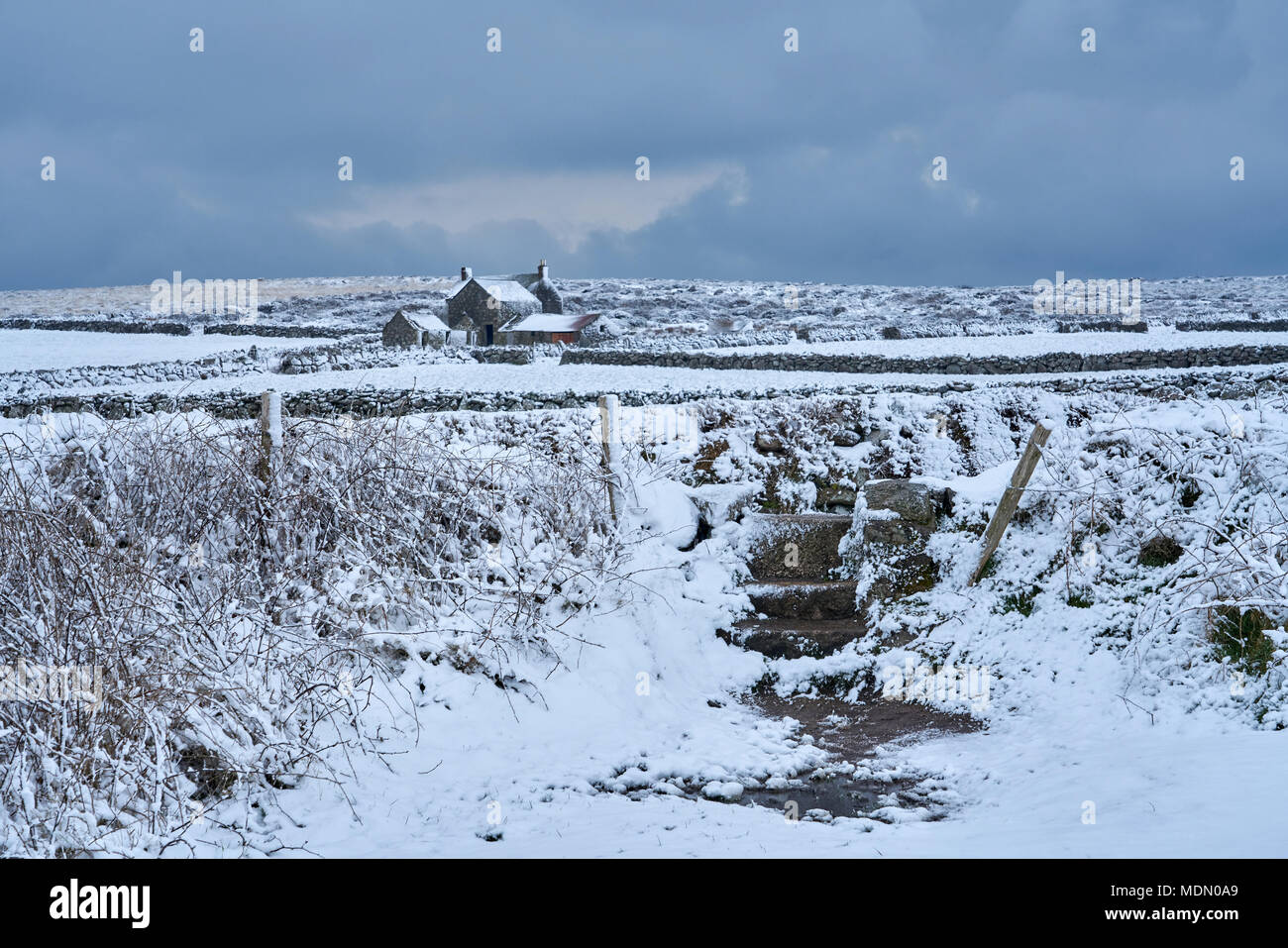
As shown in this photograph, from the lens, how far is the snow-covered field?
486cm

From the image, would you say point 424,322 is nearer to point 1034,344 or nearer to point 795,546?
point 1034,344

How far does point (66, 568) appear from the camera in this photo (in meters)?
5.77

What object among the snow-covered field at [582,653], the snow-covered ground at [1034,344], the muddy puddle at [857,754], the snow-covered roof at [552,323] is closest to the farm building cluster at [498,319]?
the snow-covered roof at [552,323]

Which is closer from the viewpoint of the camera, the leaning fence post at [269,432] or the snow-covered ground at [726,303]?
the leaning fence post at [269,432]

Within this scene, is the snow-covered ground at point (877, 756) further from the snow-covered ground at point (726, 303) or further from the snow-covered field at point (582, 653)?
the snow-covered ground at point (726, 303)

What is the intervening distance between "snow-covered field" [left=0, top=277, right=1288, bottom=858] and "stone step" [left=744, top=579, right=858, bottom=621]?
20cm

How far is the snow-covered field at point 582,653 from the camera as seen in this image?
486 centimetres

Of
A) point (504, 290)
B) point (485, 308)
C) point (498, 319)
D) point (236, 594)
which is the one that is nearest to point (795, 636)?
point (236, 594)

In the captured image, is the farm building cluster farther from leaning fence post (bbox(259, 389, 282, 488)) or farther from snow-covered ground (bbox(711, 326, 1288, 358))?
leaning fence post (bbox(259, 389, 282, 488))

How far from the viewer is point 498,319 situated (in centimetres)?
5100

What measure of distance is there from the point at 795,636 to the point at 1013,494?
238cm

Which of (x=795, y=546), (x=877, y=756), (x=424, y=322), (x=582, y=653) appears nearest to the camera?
(x=877, y=756)

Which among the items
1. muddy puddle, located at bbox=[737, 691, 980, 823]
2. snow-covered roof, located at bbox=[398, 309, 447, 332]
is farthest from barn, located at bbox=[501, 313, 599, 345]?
muddy puddle, located at bbox=[737, 691, 980, 823]
